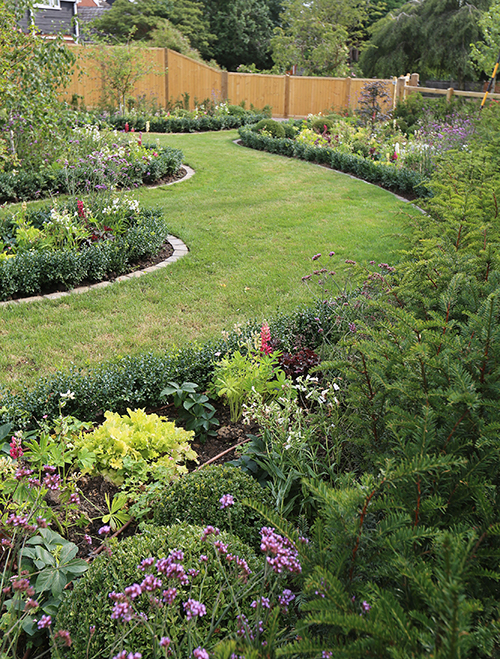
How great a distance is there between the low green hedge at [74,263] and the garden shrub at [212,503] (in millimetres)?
3378

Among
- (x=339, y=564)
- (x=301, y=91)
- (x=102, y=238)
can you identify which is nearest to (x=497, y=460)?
(x=339, y=564)

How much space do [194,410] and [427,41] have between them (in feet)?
97.9

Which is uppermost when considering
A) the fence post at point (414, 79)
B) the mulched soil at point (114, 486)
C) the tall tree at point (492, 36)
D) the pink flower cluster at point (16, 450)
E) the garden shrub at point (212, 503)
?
the tall tree at point (492, 36)

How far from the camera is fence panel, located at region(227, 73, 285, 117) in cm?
2211

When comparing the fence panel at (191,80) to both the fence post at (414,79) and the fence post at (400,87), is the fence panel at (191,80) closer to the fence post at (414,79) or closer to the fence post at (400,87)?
the fence post at (400,87)

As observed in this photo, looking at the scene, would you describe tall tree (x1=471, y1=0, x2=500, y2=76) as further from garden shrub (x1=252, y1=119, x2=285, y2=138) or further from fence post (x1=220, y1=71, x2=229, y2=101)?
fence post (x1=220, y1=71, x2=229, y2=101)

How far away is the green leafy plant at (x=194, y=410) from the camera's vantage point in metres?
3.20

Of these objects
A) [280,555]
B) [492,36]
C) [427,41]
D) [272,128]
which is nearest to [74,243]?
[280,555]

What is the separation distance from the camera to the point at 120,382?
11.1ft

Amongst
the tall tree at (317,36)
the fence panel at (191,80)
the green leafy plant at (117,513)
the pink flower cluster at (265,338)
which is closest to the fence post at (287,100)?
the fence panel at (191,80)

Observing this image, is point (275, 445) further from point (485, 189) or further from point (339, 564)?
point (485, 189)

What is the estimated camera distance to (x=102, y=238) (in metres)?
5.97

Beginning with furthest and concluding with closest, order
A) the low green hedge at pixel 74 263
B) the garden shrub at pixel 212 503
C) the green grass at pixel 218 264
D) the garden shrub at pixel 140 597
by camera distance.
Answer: the low green hedge at pixel 74 263 → the green grass at pixel 218 264 → the garden shrub at pixel 212 503 → the garden shrub at pixel 140 597

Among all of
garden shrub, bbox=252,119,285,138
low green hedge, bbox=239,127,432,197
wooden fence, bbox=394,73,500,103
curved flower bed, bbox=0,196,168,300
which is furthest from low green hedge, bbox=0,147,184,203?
wooden fence, bbox=394,73,500,103
